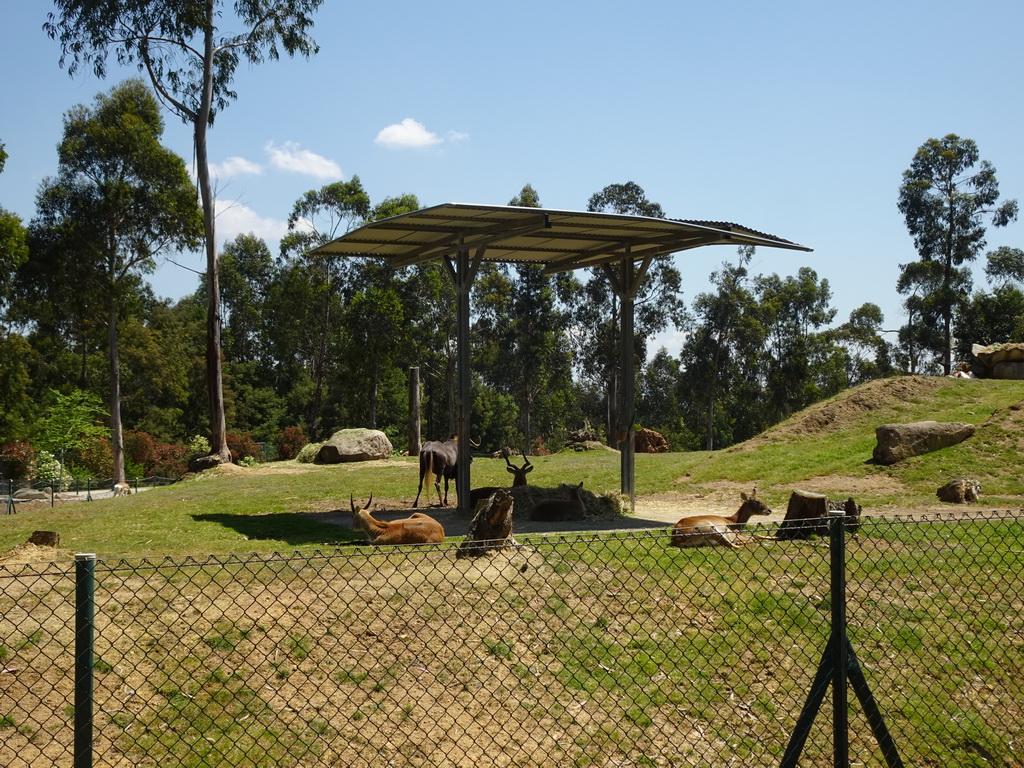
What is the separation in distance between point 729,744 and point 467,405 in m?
8.90

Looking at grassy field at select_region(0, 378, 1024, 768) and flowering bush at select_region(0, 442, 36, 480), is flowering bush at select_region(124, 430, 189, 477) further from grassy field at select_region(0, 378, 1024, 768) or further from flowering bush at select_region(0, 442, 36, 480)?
grassy field at select_region(0, 378, 1024, 768)

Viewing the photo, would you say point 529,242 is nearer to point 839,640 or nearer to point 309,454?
point 839,640

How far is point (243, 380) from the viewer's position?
167ft

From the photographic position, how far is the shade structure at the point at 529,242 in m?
13.0

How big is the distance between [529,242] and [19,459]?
21.2 meters

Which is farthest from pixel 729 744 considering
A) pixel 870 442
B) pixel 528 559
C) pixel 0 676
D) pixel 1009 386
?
pixel 1009 386

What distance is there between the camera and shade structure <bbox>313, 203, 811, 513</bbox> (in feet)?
42.5

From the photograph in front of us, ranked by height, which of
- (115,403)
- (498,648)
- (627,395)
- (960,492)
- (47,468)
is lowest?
(498,648)

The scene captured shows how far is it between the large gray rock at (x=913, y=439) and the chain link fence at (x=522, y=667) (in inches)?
404

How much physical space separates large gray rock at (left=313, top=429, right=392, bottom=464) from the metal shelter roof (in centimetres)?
1123

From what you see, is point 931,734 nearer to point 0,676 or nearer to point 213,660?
point 213,660

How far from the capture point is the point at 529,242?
15414 mm

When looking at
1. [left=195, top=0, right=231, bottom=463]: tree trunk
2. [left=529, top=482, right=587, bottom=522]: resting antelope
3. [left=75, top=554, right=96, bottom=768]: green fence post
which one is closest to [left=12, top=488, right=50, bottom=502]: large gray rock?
[left=195, top=0, right=231, bottom=463]: tree trunk

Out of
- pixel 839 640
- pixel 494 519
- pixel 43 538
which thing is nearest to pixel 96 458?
pixel 43 538
